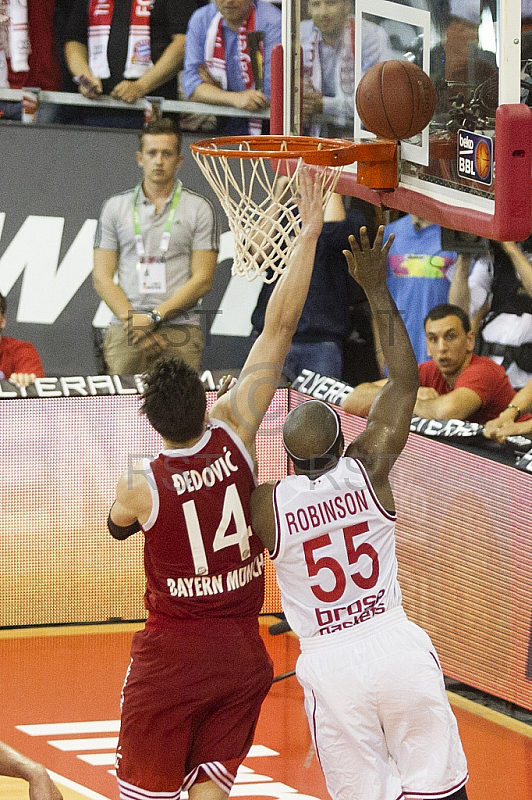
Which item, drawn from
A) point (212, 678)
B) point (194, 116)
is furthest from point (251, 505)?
point (194, 116)

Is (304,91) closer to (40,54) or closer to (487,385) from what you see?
(487,385)

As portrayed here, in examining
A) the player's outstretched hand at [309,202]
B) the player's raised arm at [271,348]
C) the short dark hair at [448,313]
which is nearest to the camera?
the player's raised arm at [271,348]

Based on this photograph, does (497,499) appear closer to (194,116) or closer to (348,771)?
(348,771)

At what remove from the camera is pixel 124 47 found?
840cm

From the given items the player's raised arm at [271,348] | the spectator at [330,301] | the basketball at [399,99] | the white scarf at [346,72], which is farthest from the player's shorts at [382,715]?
the spectator at [330,301]

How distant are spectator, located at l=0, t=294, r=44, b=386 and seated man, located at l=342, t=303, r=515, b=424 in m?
2.74

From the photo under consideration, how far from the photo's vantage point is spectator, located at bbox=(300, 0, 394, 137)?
5.59 meters

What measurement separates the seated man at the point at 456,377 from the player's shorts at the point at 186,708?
9.79 ft

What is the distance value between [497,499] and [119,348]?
10.1 feet

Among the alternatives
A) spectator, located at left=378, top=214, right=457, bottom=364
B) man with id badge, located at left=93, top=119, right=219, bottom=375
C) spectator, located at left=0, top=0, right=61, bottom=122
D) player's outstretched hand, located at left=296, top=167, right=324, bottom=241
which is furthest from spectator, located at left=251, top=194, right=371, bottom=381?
player's outstretched hand, located at left=296, top=167, right=324, bottom=241

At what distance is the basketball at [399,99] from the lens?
15.9 ft

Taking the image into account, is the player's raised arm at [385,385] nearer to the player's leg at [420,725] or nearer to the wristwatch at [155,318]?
the player's leg at [420,725]

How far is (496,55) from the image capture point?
447 centimetres

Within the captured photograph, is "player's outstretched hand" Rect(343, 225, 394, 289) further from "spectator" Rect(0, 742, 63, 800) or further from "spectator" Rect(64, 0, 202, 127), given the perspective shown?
"spectator" Rect(64, 0, 202, 127)
